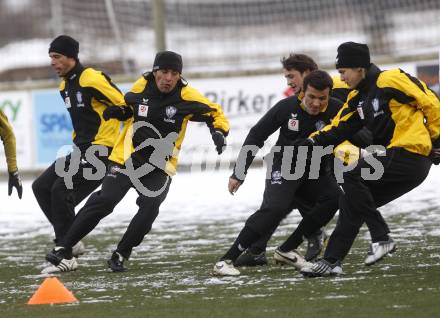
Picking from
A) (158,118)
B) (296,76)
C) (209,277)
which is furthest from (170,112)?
(209,277)

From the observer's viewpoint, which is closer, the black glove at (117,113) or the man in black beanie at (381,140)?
the man in black beanie at (381,140)

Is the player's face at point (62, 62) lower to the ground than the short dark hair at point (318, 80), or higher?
higher

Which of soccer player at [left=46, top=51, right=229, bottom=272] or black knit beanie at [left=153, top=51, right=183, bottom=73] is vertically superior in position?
black knit beanie at [left=153, top=51, right=183, bottom=73]

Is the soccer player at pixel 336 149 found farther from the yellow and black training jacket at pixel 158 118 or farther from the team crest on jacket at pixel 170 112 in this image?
the team crest on jacket at pixel 170 112

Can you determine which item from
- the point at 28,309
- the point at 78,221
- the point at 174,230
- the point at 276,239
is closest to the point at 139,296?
the point at 28,309

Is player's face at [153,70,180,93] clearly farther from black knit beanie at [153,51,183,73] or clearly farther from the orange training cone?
the orange training cone

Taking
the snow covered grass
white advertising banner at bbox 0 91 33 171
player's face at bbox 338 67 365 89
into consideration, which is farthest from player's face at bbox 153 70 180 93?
white advertising banner at bbox 0 91 33 171

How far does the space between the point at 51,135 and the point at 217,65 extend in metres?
4.16

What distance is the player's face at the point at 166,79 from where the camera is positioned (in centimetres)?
983

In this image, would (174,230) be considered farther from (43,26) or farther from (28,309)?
(43,26)

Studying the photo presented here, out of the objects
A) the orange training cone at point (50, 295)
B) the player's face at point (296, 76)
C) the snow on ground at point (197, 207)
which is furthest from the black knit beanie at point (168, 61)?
the snow on ground at point (197, 207)

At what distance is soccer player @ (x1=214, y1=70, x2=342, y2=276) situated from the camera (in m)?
9.20

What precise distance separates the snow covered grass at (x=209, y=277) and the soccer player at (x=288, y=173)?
9.0 inches

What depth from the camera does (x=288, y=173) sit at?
9.48 metres
